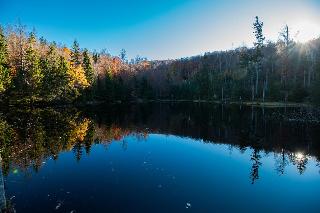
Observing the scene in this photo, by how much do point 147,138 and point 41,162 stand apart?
45.4 feet

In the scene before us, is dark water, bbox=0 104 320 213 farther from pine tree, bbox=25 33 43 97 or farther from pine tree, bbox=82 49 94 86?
pine tree, bbox=82 49 94 86

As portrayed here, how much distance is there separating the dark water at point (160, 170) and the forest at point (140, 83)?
98.4ft

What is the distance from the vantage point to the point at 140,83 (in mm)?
117500

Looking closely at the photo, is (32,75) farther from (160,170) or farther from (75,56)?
(160,170)

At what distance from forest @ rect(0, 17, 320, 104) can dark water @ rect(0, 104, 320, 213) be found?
98.4ft

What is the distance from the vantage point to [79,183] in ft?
55.0

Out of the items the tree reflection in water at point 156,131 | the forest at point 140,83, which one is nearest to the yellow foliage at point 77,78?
the forest at point 140,83

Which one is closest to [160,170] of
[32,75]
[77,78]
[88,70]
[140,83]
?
[32,75]

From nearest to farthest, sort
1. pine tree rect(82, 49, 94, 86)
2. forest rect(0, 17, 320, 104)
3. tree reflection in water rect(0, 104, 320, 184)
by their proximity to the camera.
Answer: tree reflection in water rect(0, 104, 320, 184), forest rect(0, 17, 320, 104), pine tree rect(82, 49, 94, 86)

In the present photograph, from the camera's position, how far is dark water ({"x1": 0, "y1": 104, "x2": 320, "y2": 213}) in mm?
13938

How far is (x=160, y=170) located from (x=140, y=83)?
3894 inches

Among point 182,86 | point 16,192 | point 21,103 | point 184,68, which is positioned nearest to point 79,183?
point 16,192

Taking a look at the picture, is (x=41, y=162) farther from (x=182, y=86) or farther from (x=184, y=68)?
(x=184, y=68)

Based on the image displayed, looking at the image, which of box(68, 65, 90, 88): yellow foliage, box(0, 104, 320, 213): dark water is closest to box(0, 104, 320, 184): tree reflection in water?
box(0, 104, 320, 213): dark water
